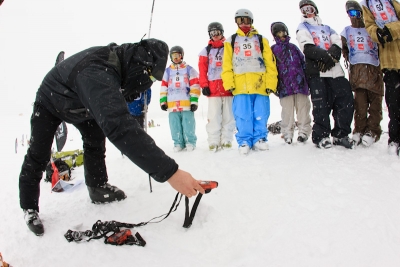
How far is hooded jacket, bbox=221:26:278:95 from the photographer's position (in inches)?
185

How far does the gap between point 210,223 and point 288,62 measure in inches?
139

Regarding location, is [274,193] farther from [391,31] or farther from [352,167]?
[391,31]

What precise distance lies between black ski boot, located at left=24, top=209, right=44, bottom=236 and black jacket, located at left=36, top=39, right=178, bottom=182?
34.3 inches

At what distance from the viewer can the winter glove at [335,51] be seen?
4.33 metres

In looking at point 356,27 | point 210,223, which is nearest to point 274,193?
point 210,223

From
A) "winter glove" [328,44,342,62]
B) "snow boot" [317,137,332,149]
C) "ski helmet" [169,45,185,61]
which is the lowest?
"snow boot" [317,137,332,149]

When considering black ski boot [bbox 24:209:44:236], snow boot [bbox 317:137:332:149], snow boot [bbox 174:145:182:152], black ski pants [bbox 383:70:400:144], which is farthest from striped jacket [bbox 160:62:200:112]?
black ski boot [bbox 24:209:44:236]

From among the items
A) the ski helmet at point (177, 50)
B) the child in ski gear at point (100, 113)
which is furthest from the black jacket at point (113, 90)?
the ski helmet at point (177, 50)

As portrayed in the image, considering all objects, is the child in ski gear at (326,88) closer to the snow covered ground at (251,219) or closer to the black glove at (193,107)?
the snow covered ground at (251,219)

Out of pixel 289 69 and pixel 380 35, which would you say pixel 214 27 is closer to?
pixel 289 69

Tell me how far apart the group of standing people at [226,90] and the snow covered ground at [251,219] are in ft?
1.02

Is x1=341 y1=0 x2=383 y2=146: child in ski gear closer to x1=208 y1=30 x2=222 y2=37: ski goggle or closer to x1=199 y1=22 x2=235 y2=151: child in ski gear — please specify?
x1=199 y1=22 x2=235 y2=151: child in ski gear

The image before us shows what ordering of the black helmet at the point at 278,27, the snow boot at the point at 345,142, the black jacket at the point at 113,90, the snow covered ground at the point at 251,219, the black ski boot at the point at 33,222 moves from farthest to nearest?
the black helmet at the point at 278,27
the snow boot at the point at 345,142
the black ski boot at the point at 33,222
the snow covered ground at the point at 251,219
the black jacket at the point at 113,90

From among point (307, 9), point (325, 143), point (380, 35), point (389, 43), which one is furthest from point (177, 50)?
point (389, 43)
